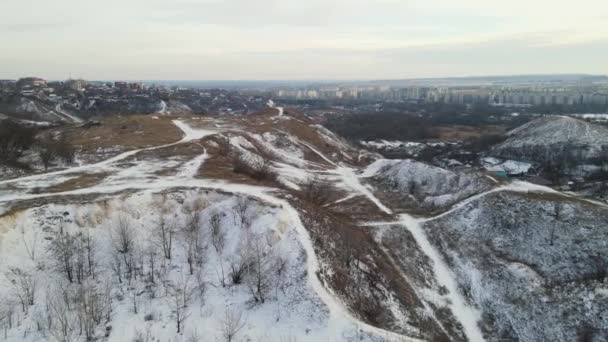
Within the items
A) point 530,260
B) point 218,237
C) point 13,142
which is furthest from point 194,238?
point 13,142

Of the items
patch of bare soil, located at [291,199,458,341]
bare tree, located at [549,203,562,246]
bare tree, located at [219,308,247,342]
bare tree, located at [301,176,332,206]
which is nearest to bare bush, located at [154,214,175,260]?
bare tree, located at [219,308,247,342]

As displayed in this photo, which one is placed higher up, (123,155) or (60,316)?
(123,155)

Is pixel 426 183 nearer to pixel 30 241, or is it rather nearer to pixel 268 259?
pixel 268 259

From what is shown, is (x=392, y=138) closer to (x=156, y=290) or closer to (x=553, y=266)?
(x=553, y=266)

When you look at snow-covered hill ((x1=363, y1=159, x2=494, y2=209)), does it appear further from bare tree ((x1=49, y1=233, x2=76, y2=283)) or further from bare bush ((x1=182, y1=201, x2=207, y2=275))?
bare tree ((x1=49, y1=233, x2=76, y2=283))

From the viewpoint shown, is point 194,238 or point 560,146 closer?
point 194,238
